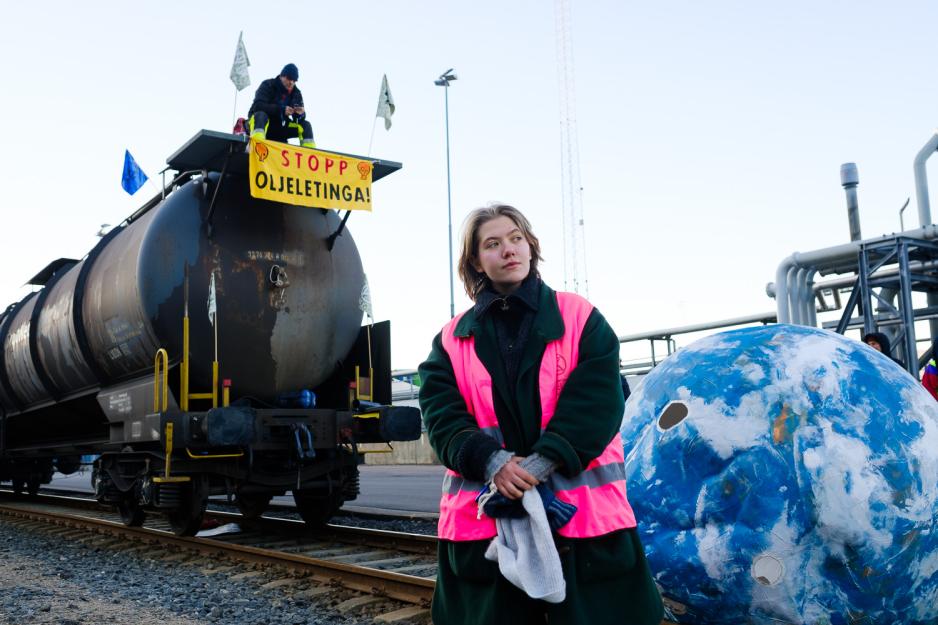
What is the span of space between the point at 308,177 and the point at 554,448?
676 centimetres

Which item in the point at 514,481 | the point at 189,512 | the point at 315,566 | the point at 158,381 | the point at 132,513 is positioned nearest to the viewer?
the point at 514,481

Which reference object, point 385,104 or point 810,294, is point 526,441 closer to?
point 385,104

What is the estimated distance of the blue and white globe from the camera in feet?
10.8

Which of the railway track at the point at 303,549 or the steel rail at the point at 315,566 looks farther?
the railway track at the point at 303,549

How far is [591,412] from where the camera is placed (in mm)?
2119

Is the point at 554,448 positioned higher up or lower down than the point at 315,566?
higher up

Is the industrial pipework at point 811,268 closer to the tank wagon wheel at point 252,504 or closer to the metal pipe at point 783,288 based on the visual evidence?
the metal pipe at point 783,288

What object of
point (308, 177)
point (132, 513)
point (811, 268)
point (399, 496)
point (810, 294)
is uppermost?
point (308, 177)

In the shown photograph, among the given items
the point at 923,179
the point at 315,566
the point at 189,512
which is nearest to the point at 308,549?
the point at 189,512

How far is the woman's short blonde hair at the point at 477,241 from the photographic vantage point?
241 cm

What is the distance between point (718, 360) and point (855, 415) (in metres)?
0.62

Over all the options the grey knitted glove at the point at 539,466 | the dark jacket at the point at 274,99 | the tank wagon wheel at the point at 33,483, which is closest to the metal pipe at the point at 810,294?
A: the dark jacket at the point at 274,99

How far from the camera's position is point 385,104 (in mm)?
10008

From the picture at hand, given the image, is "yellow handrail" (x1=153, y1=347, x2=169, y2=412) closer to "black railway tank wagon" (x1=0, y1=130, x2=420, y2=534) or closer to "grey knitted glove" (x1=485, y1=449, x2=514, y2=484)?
"black railway tank wagon" (x1=0, y1=130, x2=420, y2=534)
